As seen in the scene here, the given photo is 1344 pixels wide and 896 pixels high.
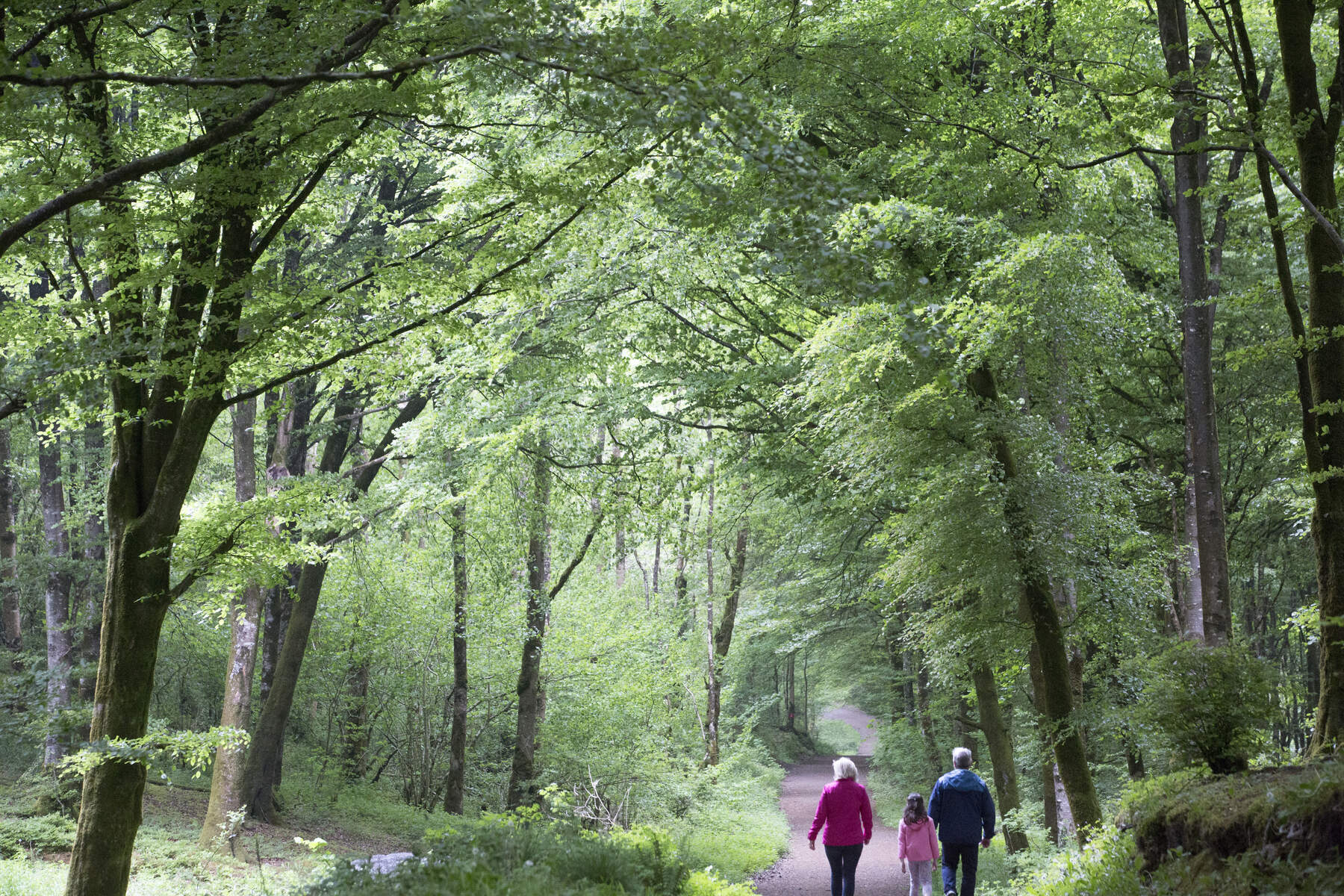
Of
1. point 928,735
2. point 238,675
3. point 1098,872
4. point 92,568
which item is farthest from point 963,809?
point 928,735

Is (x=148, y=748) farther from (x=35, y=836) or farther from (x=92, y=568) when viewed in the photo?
(x=92, y=568)

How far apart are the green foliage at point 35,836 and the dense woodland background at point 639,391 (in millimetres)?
52

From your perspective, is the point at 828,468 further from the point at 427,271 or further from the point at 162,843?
the point at 162,843

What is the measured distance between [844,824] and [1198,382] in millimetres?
5253

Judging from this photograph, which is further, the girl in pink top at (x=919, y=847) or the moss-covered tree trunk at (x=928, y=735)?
the moss-covered tree trunk at (x=928, y=735)

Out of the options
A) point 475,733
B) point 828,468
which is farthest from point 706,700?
point 828,468

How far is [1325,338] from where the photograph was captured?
550 cm

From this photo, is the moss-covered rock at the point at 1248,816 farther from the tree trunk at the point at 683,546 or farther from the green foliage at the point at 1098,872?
the tree trunk at the point at 683,546

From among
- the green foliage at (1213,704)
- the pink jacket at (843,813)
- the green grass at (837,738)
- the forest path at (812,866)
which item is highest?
the green foliage at (1213,704)

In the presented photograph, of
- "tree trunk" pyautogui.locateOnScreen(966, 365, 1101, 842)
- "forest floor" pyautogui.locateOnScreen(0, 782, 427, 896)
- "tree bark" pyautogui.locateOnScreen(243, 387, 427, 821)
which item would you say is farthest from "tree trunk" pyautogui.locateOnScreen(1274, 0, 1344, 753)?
"tree bark" pyautogui.locateOnScreen(243, 387, 427, 821)

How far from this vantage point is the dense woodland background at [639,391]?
522 centimetres

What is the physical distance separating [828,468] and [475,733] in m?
11.6

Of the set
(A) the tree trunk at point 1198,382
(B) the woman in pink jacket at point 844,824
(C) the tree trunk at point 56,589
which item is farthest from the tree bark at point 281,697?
(A) the tree trunk at point 1198,382

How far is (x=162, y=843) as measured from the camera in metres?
10.5
